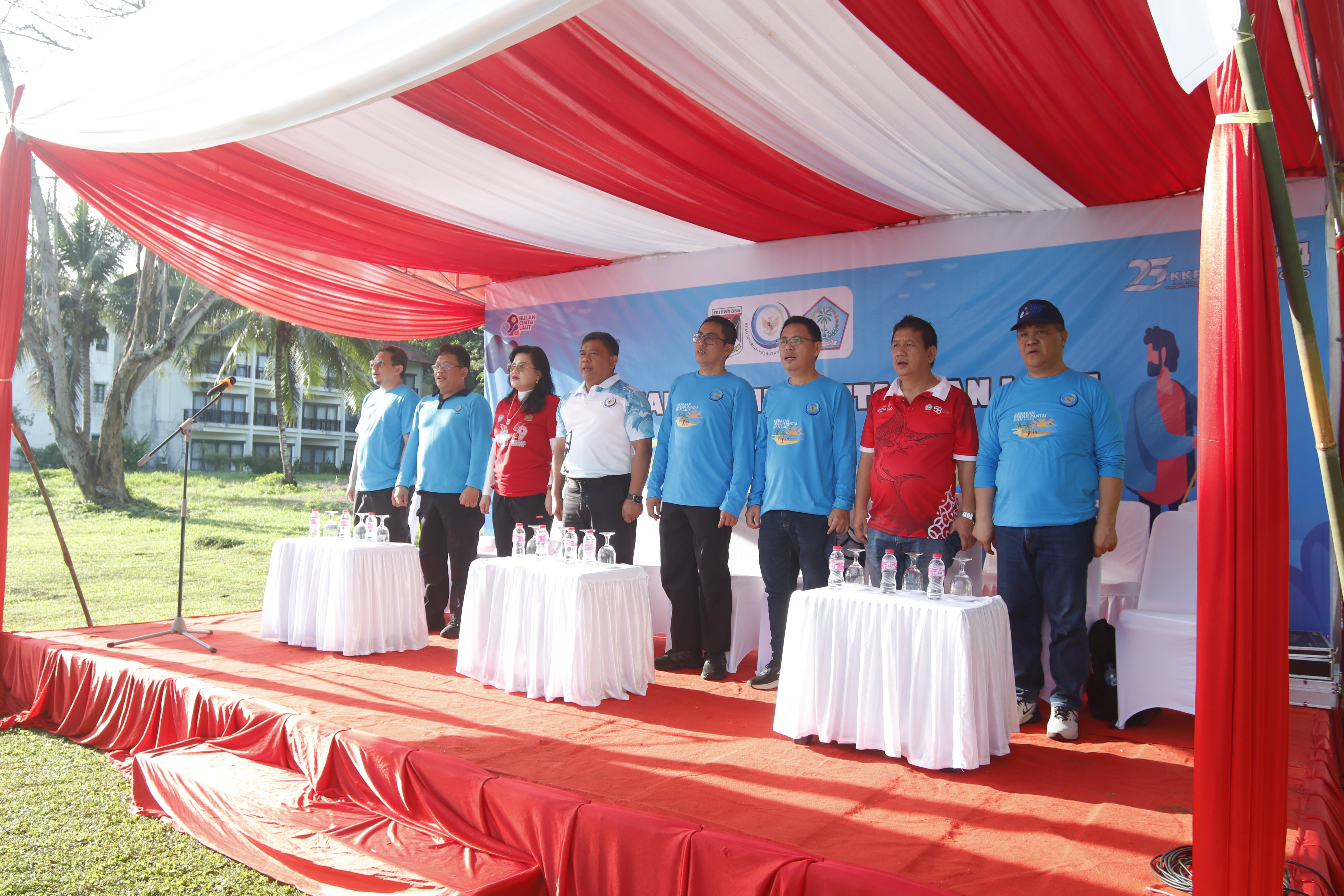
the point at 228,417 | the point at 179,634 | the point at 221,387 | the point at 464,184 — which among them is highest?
the point at 464,184

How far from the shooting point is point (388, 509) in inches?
221

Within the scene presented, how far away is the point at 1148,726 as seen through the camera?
139 inches

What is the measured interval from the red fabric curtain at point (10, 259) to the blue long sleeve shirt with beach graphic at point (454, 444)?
2.03 metres

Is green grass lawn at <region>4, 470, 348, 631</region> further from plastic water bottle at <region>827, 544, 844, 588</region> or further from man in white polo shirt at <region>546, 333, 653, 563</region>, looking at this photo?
plastic water bottle at <region>827, 544, 844, 588</region>

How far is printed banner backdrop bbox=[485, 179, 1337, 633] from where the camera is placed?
Result: 396cm

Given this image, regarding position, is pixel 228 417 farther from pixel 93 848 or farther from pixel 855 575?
pixel 855 575

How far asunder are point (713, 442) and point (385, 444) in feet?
7.79

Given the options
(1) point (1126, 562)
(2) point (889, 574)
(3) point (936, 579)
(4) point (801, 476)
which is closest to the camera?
(3) point (936, 579)

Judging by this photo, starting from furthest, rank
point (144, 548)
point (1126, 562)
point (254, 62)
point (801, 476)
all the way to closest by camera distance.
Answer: point (144, 548) < point (1126, 562) < point (801, 476) < point (254, 62)

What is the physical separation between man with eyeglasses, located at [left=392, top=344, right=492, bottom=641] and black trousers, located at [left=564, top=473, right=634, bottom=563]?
729 millimetres

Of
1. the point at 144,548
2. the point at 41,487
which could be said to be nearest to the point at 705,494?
the point at 41,487

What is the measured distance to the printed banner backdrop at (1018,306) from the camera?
3959 mm

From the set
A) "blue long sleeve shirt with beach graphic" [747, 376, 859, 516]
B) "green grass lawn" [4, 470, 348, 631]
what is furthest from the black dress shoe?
"green grass lawn" [4, 470, 348, 631]

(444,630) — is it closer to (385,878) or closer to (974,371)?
(385,878)
